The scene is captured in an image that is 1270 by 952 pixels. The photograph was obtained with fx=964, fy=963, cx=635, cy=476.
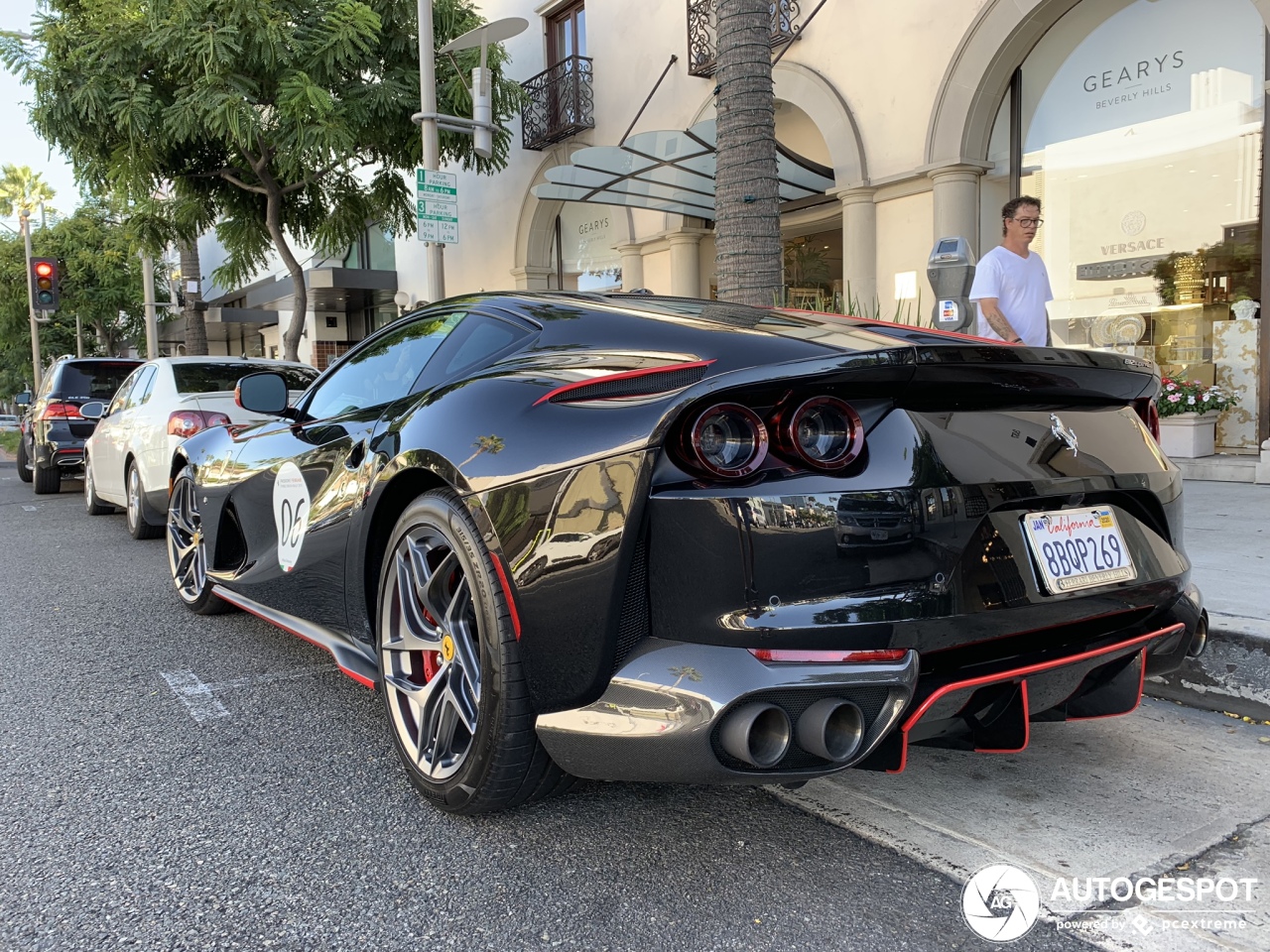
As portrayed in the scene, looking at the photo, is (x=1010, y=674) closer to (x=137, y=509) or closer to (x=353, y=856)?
(x=353, y=856)

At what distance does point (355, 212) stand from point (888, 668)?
45.4 feet

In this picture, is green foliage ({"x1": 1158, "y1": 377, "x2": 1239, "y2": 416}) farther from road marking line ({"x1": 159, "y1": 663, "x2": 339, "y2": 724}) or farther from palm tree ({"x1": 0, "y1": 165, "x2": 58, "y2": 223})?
palm tree ({"x1": 0, "y1": 165, "x2": 58, "y2": 223})

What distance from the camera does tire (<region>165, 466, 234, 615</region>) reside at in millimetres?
4574

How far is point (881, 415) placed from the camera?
6.67 feet

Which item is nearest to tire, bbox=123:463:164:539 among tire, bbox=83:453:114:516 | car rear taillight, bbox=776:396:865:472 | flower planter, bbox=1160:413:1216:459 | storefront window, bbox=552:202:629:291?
tire, bbox=83:453:114:516

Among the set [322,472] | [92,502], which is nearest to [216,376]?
[92,502]

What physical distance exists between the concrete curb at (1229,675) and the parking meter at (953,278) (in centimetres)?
291

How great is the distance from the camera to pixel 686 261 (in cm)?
1270

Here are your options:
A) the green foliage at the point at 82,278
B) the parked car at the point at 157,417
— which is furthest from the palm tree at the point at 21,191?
the parked car at the point at 157,417

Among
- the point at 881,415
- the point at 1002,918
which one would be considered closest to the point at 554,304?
the point at 881,415

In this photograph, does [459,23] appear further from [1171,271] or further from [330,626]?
[330,626]
